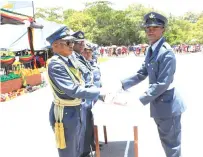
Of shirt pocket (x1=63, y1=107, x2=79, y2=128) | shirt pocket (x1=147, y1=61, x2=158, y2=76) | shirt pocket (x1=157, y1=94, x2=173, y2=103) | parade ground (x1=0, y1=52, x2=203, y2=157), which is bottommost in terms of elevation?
parade ground (x1=0, y1=52, x2=203, y2=157)

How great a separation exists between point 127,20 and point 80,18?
9341 millimetres

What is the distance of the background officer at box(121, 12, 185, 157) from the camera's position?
2.90 meters

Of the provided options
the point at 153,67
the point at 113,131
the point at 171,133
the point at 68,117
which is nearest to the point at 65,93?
the point at 68,117

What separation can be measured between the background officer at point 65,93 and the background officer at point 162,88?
0.58m

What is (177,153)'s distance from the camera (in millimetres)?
3100

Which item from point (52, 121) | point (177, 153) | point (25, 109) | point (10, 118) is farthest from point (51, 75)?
point (25, 109)

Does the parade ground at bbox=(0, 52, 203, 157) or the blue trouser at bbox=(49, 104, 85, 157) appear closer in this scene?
the blue trouser at bbox=(49, 104, 85, 157)

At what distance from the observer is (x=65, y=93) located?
2.82 meters

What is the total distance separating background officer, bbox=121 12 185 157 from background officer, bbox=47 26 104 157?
0.58m

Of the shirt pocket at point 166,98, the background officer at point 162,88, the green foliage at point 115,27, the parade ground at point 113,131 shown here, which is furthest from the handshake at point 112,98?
the green foliage at point 115,27

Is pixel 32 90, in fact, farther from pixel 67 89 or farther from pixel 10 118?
pixel 67 89

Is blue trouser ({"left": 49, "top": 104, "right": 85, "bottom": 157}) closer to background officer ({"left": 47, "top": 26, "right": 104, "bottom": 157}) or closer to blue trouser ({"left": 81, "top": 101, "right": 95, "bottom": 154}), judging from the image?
background officer ({"left": 47, "top": 26, "right": 104, "bottom": 157})

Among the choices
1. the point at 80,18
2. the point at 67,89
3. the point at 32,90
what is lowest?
the point at 32,90

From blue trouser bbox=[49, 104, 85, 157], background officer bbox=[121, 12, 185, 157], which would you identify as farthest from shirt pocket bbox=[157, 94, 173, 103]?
blue trouser bbox=[49, 104, 85, 157]
